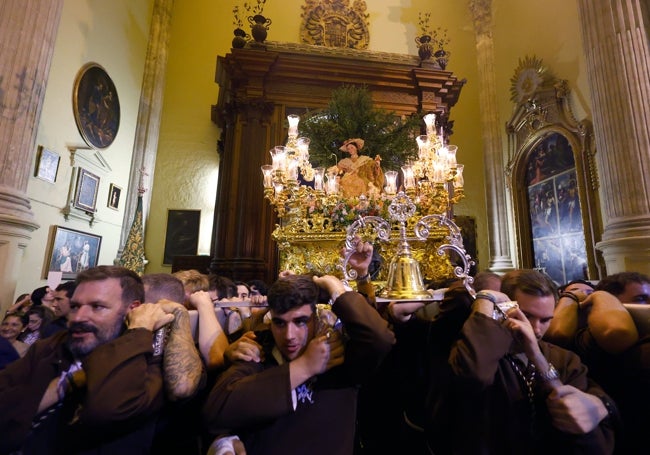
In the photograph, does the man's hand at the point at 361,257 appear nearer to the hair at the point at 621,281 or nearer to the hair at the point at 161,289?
the hair at the point at 161,289

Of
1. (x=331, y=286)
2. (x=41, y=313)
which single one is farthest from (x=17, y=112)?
(x=331, y=286)

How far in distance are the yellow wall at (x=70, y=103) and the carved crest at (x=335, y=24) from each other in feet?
13.4

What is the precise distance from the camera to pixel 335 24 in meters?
8.85

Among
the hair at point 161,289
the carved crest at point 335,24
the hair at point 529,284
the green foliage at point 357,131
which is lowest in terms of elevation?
the hair at point 161,289

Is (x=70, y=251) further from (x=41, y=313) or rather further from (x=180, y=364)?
(x=180, y=364)

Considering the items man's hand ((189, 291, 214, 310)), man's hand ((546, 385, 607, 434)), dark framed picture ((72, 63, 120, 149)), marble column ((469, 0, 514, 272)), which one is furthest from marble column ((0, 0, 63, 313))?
marble column ((469, 0, 514, 272))

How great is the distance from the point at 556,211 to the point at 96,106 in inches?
377

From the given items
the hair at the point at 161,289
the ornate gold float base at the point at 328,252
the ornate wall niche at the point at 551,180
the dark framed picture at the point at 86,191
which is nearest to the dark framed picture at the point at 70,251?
the dark framed picture at the point at 86,191

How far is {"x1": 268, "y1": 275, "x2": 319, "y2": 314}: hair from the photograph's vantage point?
1.33m

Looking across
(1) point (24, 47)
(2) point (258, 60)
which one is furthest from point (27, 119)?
(2) point (258, 60)

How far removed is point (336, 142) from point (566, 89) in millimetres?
5446

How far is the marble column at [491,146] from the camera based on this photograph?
27.3 ft

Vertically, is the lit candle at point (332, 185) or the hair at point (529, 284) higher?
the lit candle at point (332, 185)

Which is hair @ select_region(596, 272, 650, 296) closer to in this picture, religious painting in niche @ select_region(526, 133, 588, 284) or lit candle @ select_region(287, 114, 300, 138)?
lit candle @ select_region(287, 114, 300, 138)
